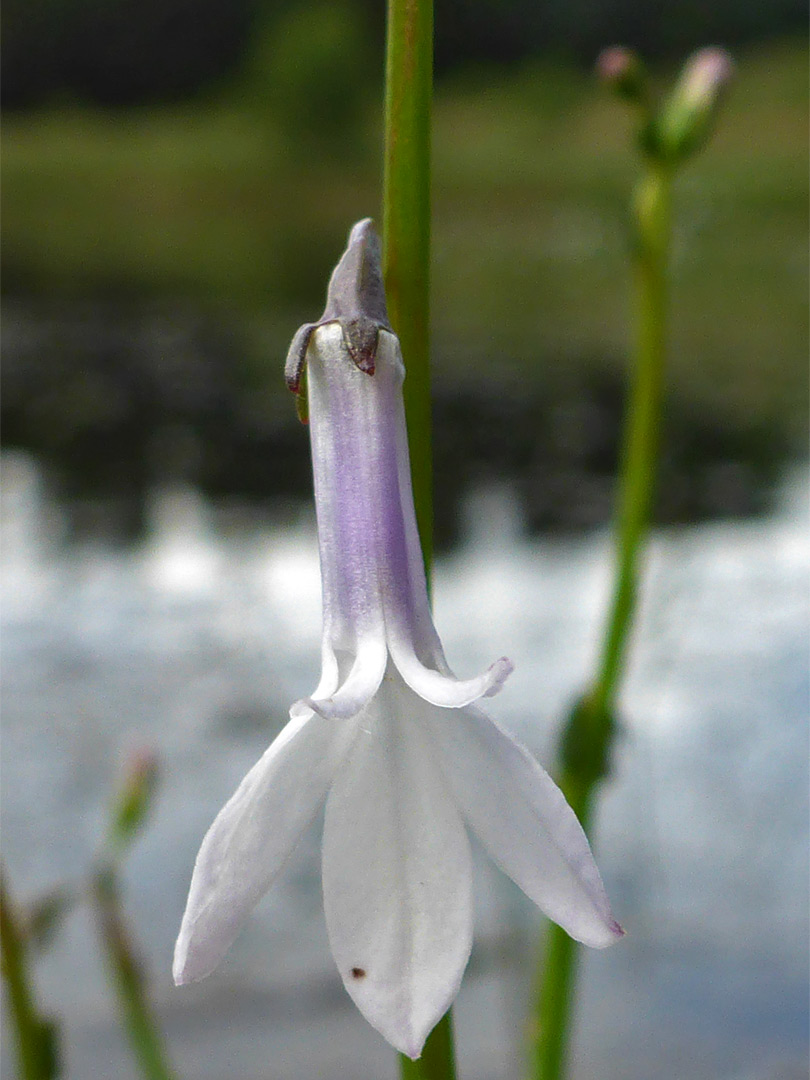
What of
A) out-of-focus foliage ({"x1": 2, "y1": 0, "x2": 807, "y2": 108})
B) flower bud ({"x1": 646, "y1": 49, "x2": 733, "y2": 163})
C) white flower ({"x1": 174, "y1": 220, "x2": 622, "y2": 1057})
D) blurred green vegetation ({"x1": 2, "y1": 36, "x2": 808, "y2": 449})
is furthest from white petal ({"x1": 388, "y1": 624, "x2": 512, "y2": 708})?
out-of-focus foliage ({"x1": 2, "y1": 0, "x2": 807, "y2": 108})

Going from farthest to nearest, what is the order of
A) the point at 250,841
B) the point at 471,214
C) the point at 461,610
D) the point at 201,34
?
the point at 201,34 < the point at 471,214 < the point at 461,610 < the point at 250,841

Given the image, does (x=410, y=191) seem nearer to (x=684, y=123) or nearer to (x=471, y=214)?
(x=684, y=123)

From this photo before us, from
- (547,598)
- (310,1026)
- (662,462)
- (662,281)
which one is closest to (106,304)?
(662,462)

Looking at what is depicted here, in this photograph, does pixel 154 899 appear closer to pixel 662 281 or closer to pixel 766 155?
pixel 662 281

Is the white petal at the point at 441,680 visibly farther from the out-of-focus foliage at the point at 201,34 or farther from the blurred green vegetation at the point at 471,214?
the out-of-focus foliage at the point at 201,34

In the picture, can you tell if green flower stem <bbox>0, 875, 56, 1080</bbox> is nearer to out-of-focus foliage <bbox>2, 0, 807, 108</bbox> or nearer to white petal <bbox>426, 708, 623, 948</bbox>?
white petal <bbox>426, 708, 623, 948</bbox>

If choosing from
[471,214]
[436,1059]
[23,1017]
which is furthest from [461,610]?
[471,214]
